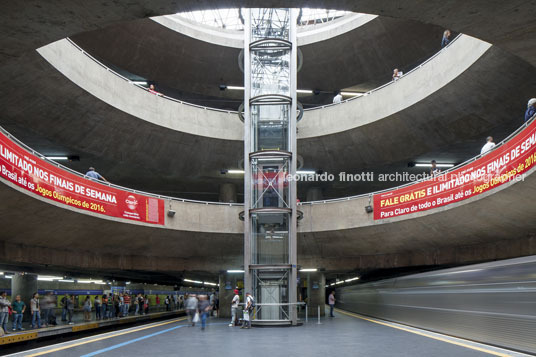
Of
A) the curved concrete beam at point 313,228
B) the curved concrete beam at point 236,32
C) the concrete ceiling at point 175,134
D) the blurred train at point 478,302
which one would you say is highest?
the curved concrete beam at point 236,32

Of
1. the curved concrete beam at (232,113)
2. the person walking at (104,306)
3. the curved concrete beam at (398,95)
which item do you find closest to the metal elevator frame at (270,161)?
the curved concrete beam at (398,95)

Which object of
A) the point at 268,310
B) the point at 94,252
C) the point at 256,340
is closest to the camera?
the point at 256,340

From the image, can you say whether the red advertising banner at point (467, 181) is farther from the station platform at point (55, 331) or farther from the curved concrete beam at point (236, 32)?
the station platform at point (55, 331)

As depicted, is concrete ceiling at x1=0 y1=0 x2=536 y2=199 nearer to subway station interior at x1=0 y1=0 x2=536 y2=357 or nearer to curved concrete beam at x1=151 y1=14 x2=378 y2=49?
subway station interior at x1=0 y1=0 x2=536 y2=357

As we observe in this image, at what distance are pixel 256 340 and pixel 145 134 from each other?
1420 centimetres

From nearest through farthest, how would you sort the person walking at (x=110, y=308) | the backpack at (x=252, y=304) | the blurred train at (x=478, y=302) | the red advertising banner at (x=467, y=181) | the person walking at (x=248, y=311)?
the blurred train at (x=478, y=302) → the red advertising banner at (x=467, y=181) → the person walking at (x=248, y=311) → the backpack at (x=252, y=304) → the person walking at (x=110, y=308)

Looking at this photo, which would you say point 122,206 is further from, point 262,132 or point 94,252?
point 262,132

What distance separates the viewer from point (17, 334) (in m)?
16.3

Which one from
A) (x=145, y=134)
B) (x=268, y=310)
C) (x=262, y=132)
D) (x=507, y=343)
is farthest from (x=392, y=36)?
(x=507, y=343)

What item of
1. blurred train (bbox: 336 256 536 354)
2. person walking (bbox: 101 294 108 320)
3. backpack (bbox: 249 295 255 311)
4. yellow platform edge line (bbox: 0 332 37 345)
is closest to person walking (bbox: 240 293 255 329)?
backpack (bbox: 249 295 255 311)

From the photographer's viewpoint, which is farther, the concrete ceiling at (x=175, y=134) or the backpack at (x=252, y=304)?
the backpack at (x=252, y=304)

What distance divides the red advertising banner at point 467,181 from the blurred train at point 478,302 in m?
4.02

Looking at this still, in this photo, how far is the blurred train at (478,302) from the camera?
29.5 feet

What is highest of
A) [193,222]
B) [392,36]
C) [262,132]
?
[392,36]
